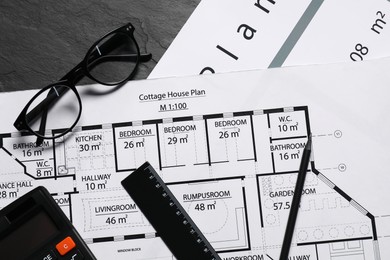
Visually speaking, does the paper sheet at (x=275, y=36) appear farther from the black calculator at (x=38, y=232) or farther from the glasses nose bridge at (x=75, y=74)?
the black calculator at (x=38, y=232)

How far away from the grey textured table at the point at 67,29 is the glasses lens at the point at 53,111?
0.02 m

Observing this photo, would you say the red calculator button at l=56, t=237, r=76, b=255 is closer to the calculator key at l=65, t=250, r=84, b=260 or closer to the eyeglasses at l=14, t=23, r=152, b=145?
the calculator key at l=65, t=250, r=84, b=260

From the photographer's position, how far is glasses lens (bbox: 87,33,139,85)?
0.65m

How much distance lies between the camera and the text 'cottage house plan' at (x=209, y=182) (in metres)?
0.63

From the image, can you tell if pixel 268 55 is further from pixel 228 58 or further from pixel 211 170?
pixel 211 170

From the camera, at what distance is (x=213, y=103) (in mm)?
646

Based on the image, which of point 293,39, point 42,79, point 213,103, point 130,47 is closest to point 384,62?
point 293,39

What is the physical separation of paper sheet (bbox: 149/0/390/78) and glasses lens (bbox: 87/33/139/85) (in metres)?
0.04

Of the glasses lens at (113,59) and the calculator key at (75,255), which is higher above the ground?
the glasses lens at (113,59)

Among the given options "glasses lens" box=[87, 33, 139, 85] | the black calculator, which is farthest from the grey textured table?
the black calculator

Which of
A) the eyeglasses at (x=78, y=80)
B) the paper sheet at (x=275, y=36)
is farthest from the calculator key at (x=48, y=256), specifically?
the paper sheet at (x=275, y=36)

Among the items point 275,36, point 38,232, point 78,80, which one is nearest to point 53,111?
point 78,80

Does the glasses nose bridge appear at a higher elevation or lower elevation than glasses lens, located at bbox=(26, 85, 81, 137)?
higher

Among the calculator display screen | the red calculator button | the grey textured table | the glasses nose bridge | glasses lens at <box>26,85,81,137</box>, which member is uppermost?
the grey textured table
